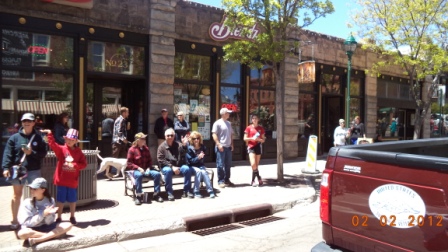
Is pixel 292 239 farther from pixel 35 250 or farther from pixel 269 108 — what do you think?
pixel 269 108

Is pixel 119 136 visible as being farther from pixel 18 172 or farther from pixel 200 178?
pixel 18 172

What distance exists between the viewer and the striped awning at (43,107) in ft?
31.3

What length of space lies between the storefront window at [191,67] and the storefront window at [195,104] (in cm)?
28

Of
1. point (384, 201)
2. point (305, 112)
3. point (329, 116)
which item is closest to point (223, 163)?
point (384, 201)

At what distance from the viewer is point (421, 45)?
48.4 feet

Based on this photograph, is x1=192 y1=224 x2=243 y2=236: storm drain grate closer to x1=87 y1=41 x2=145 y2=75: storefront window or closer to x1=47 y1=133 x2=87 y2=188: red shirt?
x1=47 y1=133 x2=87 y2=188: red shirt

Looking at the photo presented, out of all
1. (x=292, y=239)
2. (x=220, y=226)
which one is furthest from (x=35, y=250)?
(x=292, y=239)

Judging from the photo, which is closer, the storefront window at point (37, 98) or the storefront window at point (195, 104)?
the storefront window at point (37, 98)

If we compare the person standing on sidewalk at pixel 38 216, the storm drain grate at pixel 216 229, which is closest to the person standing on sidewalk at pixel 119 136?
the storm drain grate at pixel 216 229

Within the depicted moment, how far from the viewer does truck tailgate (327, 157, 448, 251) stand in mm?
2699

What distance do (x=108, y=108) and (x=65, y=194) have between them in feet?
19.0

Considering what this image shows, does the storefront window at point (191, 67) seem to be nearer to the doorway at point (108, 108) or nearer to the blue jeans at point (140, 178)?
the doorway at point (108, 108)

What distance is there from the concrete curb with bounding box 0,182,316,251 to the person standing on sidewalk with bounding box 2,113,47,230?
3.34 feet

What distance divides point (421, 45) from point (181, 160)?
11.0m
